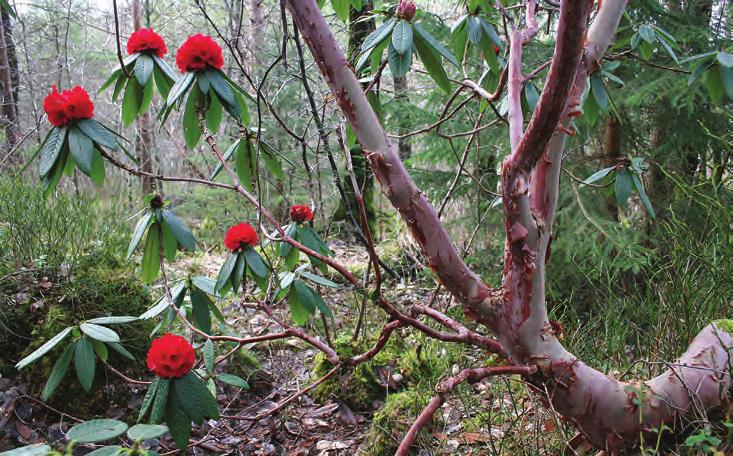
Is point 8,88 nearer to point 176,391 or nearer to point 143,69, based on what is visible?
point 143,69

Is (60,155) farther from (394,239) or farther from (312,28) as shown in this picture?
(394,239)

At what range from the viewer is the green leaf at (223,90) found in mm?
1488

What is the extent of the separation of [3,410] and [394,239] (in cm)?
359

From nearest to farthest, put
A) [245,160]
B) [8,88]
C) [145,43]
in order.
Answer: [145,43] → [245,160] → [8,88]

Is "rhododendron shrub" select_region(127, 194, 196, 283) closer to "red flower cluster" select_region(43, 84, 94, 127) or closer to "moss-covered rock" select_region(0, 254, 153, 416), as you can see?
"red flower cluster" select_region(43, 84, 94, 127)

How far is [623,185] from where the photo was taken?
63.1 inches

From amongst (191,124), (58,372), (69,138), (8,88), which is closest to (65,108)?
(69,138)

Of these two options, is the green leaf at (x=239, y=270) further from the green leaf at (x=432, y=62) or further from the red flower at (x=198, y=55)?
the green leaf at (x=432, y=62)

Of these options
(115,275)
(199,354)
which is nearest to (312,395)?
(199,354)

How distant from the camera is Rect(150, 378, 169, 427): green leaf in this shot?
123cm

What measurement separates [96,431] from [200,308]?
3.33 ft

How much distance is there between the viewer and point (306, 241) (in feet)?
6.61

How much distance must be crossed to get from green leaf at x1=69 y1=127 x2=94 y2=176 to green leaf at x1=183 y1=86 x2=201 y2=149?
29 centimetres

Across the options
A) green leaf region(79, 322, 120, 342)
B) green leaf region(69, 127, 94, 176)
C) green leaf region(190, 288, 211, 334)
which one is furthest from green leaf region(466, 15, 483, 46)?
green leaf region(79, 322, 120, 342)
